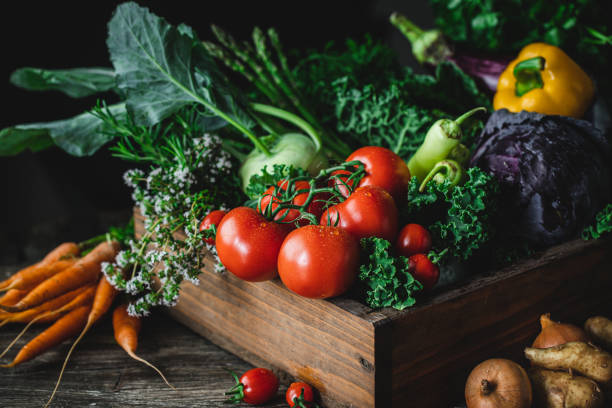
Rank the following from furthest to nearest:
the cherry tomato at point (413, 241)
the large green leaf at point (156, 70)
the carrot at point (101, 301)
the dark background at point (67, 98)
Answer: the dark background at point (67, 98)
the large green leaf at point (156, 70)
the carrot at point (101, 301)
the cherry tomato at point (413, 241)

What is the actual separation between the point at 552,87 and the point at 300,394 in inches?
46.9

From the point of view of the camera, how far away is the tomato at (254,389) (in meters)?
1.08

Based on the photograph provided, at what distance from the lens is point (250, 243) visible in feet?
3.27

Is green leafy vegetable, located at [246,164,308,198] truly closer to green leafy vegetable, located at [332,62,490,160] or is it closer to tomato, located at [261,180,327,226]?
tomato, located at [261,180,327,226]

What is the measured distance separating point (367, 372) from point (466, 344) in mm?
256

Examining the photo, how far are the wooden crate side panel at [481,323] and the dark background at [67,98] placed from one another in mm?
1675

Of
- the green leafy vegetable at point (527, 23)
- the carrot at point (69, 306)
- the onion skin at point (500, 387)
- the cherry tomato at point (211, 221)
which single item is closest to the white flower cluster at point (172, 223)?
the cherry tomato at point (211, 221)

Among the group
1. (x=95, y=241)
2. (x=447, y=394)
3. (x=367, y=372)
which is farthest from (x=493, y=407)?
(x=95, y=241)

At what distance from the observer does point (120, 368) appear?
50.4 inches

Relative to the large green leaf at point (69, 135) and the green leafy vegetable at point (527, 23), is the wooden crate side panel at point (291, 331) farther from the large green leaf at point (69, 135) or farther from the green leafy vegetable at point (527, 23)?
the green leafy vegetable at point (527, 23)

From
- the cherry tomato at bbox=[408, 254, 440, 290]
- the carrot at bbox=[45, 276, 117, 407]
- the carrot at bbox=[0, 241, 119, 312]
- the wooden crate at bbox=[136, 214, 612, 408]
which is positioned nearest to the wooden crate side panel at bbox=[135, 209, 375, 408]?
the wooden crate at bbox=[136, 214, 612, 408]

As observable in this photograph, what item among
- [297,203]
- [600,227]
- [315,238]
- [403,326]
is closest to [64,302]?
[297,203]

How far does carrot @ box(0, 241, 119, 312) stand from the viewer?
1.49m

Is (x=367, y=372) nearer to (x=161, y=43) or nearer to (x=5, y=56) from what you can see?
(x=161, y=43)
